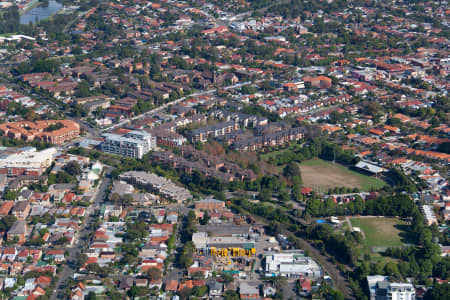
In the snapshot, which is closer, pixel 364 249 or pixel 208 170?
pixel 364 249

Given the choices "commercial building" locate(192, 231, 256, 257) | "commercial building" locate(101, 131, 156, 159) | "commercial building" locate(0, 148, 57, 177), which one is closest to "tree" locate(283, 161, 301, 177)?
"commercial building" locate(192, 231, 256, 257)

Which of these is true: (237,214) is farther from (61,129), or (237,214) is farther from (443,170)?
(61,129)

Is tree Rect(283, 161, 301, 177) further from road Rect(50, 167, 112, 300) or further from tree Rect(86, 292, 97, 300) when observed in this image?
tree Rect(86, 292, 97, 300)

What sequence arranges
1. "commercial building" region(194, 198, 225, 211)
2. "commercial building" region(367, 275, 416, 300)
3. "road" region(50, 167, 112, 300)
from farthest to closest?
"commercial building" region(194, 198, 225, 211)
"road" region(50, 167, 112, 300)
"commercial building" region(367, 275, 416, 300)

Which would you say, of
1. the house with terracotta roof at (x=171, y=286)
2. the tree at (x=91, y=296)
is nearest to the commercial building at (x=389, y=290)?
the house with terracotta roof at (x=171, y=286)

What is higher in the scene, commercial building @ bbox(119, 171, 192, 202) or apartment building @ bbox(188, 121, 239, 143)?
commercial building @ bbox(119, 171, 192, 202)

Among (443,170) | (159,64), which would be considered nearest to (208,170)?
(443,170)

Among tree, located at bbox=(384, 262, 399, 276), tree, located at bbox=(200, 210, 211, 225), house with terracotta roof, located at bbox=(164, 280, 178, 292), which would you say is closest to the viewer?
house with terracotta roof, located at bbox=(164, 280, 178, 292)
